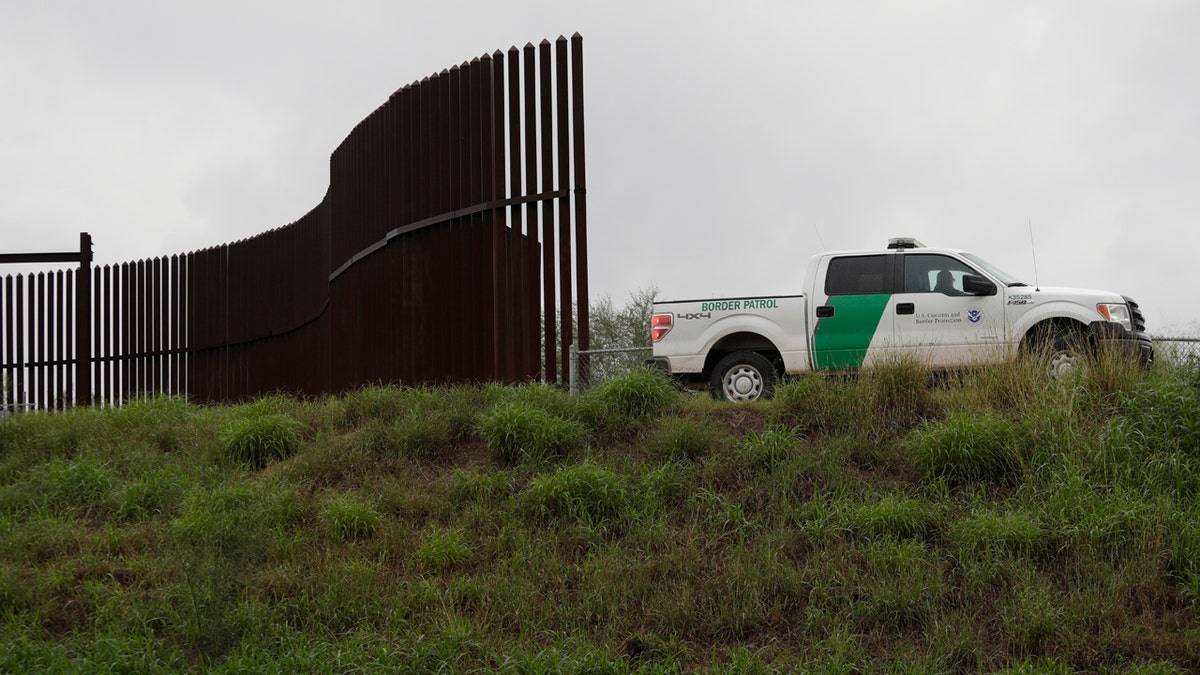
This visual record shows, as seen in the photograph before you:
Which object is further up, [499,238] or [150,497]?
→ [499,238]

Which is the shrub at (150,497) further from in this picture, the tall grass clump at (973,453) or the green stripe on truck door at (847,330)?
the green stripe on truck door at (847,330)

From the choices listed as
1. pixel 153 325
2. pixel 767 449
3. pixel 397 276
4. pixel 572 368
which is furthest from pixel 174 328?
pixel 767 449

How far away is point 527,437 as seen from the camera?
38.0ft

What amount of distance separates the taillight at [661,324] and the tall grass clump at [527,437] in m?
2.85

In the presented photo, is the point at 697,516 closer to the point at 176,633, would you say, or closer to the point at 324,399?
the point at 176,633

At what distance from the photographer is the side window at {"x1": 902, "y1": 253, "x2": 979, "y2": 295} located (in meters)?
13.9

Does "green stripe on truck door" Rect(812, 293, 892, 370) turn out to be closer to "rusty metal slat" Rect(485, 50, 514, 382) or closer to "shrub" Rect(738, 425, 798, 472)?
"shrub" Rect(738, 425, 798, 472)

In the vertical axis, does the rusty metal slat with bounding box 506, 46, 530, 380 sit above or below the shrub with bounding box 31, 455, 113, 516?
above

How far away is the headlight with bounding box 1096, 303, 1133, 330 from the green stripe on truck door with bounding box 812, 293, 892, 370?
2.29 metres

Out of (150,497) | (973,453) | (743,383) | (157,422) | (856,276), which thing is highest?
(856,276)

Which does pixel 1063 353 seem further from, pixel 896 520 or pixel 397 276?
pixel 397 276

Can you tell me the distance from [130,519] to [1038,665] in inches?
306

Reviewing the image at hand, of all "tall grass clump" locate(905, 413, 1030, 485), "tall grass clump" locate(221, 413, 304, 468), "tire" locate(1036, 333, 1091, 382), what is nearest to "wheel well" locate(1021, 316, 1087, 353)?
"tire" locate(1036, 333, 1091, 382)

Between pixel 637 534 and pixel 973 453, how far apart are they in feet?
10.4
